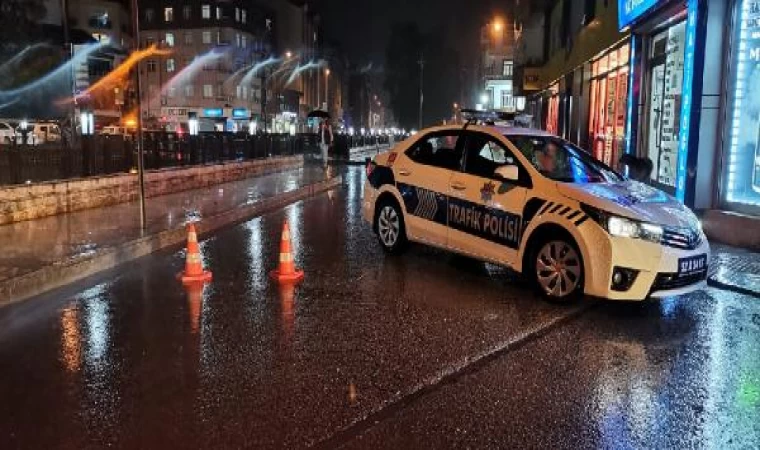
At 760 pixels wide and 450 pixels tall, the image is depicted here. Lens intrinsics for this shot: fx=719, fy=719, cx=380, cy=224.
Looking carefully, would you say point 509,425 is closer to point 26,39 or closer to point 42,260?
point 42,260

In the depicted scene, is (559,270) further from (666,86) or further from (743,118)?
(666,86)

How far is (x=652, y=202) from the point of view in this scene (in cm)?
739

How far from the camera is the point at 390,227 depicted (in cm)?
1020

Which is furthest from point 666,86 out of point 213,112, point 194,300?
point 213,112

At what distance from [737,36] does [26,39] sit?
40.3m

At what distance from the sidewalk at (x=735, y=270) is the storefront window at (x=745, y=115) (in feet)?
3.46

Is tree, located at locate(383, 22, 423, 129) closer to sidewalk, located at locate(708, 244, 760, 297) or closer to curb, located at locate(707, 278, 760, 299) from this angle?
sidewalk, located at locate(708, 244, 760, 297)

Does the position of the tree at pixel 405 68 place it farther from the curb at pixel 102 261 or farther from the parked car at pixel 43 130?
the curb at pixel 102 261

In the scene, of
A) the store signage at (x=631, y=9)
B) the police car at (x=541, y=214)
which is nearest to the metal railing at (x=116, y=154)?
the police car at (x=541, y=214)

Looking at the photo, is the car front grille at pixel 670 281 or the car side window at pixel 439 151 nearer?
the car front grille at pixel 670 281

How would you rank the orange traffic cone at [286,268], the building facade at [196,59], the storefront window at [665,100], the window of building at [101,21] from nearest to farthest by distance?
the orange traffic cone at [286,268] → the storefront window at [665,100] → the window of building at [101,21] → the building facade at [196,59]

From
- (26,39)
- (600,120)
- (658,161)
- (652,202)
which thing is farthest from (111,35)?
(652,202)

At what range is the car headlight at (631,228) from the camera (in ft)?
22.4

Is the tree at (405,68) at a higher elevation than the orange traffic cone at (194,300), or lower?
higher
